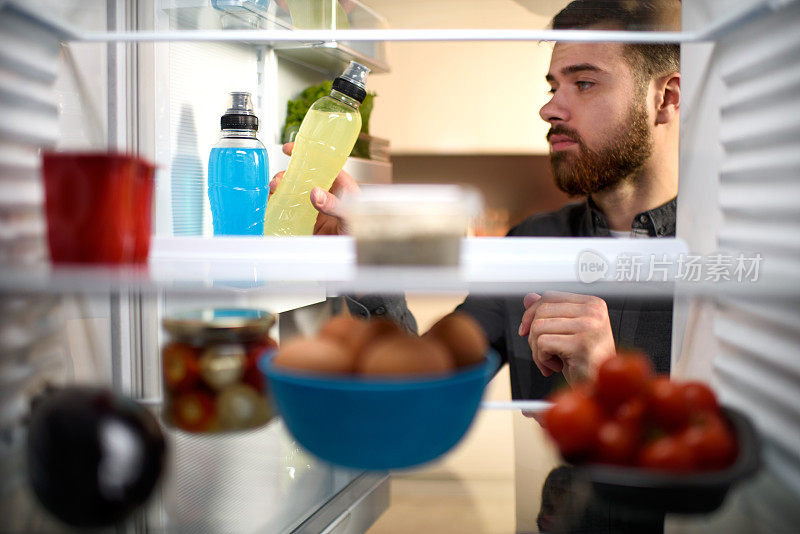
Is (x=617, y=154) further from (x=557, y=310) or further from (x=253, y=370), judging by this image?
(x=253, y=370)

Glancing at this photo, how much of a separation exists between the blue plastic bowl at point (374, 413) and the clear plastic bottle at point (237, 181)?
1.60 ft

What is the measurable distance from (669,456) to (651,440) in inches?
1.2

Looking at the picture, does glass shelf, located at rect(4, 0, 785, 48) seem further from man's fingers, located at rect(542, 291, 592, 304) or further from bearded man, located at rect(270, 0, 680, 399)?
bearded man, located at rect(270, 0, 680, 399)

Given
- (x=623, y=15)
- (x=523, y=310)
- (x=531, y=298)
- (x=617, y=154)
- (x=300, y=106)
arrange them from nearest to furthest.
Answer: (x=623, y=15) → (x=531, y=298) → (x=300, y=106) → (x=617, y=154) → (x=523, y=310)

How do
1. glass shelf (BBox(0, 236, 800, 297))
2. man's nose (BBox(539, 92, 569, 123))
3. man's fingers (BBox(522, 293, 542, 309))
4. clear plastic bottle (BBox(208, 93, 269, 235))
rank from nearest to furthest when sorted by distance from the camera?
glass shelf (BBox(0, 236, 800, 297))
man's fingers (BBox(522, 293, 542, 309))
clear plastic bottle (BBox(208, 93, 269, 235))
man's nose (BBox(539, 92, 569, 123))

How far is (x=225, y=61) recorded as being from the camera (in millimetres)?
1159

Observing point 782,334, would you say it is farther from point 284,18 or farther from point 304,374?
point 284,18

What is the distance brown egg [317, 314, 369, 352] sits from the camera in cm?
59

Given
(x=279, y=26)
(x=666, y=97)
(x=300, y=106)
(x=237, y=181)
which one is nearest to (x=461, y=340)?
(x=237, y=181)

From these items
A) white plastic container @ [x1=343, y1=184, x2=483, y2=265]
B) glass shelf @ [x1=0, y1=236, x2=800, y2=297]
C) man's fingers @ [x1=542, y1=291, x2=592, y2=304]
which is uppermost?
white plastic container @ [x1=343, y1=184, x2=483, y2=265]

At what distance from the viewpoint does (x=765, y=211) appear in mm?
628

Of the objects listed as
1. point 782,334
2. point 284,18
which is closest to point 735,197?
point 782,334

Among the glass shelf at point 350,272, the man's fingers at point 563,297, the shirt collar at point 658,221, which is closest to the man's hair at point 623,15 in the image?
the glass shelf at point 350,272

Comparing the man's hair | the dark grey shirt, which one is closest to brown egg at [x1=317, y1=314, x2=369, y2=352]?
the man's hair
